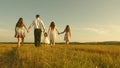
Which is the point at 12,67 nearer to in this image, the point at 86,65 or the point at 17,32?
the point at 86,65

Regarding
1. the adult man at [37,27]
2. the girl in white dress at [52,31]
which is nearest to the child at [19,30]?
the adult man at [37,27]

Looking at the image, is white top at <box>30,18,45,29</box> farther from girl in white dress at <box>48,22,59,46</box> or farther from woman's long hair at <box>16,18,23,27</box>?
girl in white dress at <box>48,22,59,46</box>

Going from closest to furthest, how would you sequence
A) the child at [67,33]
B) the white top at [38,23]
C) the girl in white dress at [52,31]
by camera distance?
1. the white top at [38,23]
2. the girl in white dress at [52,31]
3. the child at [67,33]

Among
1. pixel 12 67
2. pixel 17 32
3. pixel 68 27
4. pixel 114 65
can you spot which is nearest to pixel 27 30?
pixel 17 32

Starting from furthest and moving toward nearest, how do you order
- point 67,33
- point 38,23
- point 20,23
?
point 67,33 < point 20,23 < point 38,23

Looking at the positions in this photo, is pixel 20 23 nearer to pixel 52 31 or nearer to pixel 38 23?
pixel 38 23

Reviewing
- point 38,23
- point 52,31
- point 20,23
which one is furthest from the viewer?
point 52,31

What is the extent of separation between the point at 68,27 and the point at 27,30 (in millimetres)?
7173

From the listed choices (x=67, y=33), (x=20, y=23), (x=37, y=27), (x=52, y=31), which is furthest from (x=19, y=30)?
(x=67, y=33)

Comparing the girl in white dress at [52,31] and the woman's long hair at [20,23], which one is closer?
the woman's long hair at [20,23]

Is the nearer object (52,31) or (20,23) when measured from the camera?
(20,23)

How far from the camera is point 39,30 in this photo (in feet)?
71.4

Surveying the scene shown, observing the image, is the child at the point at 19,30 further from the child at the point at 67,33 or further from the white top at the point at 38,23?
the child at the point at 67,33

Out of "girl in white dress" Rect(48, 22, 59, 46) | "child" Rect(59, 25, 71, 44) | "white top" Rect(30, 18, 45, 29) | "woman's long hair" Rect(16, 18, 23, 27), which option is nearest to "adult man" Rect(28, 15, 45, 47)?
"white top" Rect(30, 18, 45, 29)
